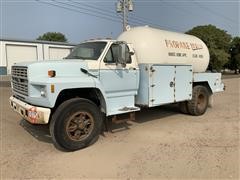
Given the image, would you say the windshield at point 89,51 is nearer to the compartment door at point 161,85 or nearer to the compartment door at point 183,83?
the compartment door at point 161,85

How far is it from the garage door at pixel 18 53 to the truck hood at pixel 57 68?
103 feet

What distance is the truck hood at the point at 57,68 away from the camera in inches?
189

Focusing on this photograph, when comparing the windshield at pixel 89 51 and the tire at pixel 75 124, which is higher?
the windshield at pixel 89 51

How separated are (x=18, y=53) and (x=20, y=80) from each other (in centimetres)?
3185

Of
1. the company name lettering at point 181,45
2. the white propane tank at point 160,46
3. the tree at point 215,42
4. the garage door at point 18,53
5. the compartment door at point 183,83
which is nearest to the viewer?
the white propane tank at point 160,46

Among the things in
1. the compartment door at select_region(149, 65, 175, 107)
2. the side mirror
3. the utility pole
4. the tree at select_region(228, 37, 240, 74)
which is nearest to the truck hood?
the side mirror

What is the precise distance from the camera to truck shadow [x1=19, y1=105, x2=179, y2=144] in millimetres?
5955

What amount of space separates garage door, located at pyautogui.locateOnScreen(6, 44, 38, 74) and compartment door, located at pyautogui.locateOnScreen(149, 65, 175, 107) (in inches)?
1229

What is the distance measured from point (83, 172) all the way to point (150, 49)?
3931mm

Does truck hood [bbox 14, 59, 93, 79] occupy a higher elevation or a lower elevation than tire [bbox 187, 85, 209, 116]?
higher

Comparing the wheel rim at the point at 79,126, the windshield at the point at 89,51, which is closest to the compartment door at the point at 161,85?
the windshield at the point at 89,51

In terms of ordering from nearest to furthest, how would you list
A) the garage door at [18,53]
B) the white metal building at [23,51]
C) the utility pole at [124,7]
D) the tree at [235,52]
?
the utility pole at [124,7], the white metal building at [23,51], the garage door at [18,53], the tree at [235,52]

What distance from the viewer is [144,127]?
263 inches

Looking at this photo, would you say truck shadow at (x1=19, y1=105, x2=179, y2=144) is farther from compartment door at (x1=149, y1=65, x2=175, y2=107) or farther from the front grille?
the front grille
